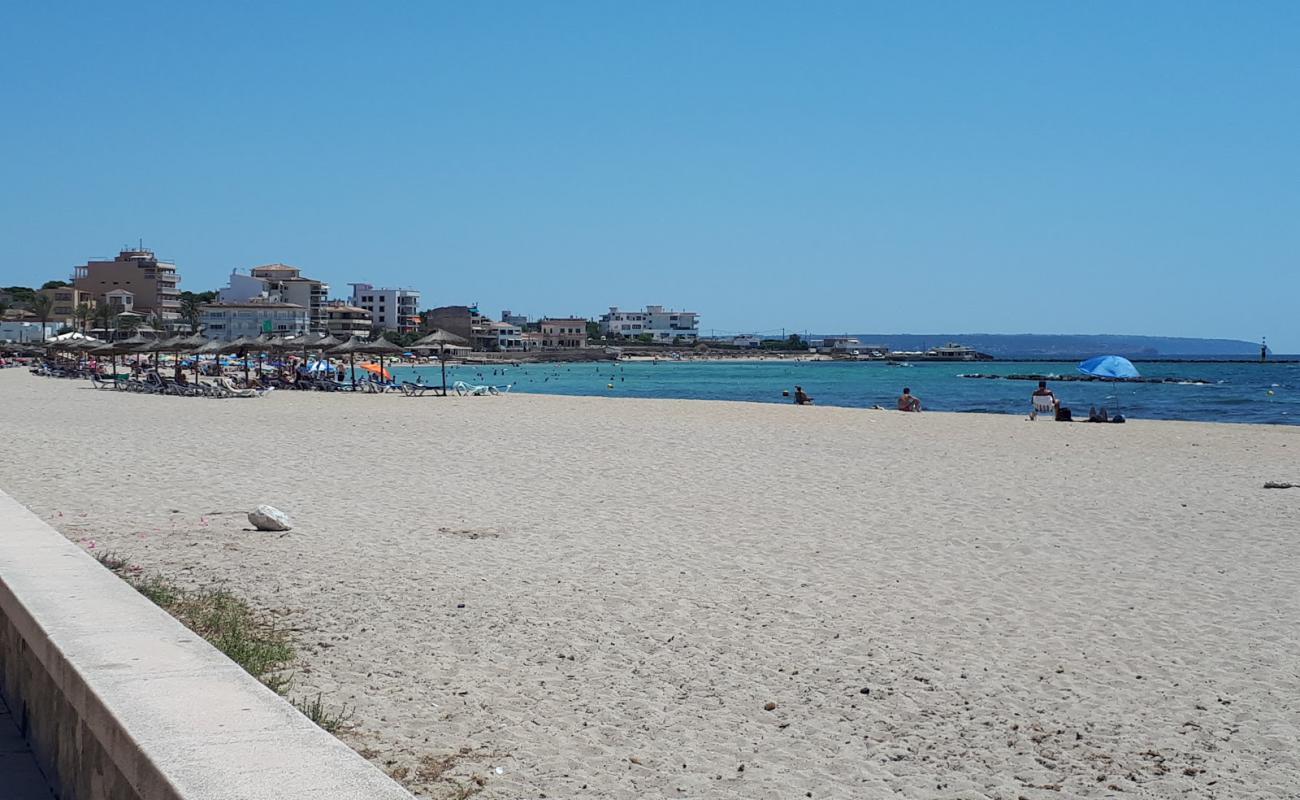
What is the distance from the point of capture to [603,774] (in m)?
4.18

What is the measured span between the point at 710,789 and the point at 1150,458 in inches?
580

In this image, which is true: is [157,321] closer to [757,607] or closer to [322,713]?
[757,607]

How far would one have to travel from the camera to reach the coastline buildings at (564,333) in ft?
551

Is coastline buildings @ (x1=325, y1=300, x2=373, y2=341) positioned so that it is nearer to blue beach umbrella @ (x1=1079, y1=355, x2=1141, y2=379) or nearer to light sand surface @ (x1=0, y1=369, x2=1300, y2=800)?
blue beach umbrella @ (x1=1079, y1=355, x2=1141, y2=379)

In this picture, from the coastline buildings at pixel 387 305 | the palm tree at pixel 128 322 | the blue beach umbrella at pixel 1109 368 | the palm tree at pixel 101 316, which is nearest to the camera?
the blue beach umbrella at pixel 1109 368

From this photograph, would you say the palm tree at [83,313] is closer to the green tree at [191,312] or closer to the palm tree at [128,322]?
the palm tree at [128,322]

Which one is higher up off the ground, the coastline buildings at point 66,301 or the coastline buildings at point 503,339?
the coastline buildings at point 66,301

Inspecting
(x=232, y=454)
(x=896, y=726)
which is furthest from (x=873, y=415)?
(x=896, y=726)

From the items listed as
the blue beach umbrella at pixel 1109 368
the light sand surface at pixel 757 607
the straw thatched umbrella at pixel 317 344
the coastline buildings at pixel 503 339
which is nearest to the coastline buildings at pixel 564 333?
the coastline buildings at pixel 503 339

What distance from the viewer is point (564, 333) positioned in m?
172

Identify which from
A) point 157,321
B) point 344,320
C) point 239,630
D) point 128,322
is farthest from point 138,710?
point 344,320

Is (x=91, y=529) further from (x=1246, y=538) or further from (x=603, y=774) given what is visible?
(x=1246, y=538)

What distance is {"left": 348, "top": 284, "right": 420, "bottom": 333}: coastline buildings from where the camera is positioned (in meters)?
147

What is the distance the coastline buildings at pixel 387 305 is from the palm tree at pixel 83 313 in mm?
39012
